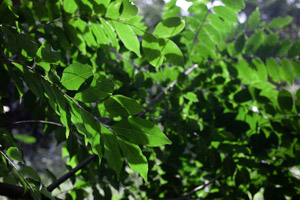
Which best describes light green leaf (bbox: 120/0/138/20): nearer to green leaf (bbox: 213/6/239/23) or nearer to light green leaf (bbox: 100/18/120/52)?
light green leaf (bbox: 100/18/120/52)

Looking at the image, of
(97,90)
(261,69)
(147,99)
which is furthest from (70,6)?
(261,69)

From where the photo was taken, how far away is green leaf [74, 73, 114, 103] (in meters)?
0.53

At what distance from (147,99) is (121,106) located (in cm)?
54

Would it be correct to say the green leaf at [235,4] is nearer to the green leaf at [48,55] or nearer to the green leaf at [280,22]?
the green leaf at [280,22]

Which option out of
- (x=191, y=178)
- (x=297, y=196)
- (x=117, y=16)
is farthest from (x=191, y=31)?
(x=297, y=196)

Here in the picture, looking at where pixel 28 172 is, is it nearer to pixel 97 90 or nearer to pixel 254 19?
pixel 97 90

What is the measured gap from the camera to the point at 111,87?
0.53 metres

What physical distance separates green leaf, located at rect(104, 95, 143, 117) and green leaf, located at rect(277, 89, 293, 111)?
1.71 ft

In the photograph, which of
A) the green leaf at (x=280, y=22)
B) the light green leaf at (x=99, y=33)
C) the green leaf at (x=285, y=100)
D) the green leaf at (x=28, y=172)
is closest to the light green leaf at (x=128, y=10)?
the light green leaf at (x=99, y=33)

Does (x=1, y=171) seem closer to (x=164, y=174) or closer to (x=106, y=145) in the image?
(x=106, y=145)

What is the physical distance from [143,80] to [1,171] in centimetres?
53

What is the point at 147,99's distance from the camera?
109 centimetres

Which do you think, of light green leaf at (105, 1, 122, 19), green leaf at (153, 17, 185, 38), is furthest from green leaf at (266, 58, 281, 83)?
light green leaf at (105, 1, 122, 19)

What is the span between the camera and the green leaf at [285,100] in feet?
2.80
